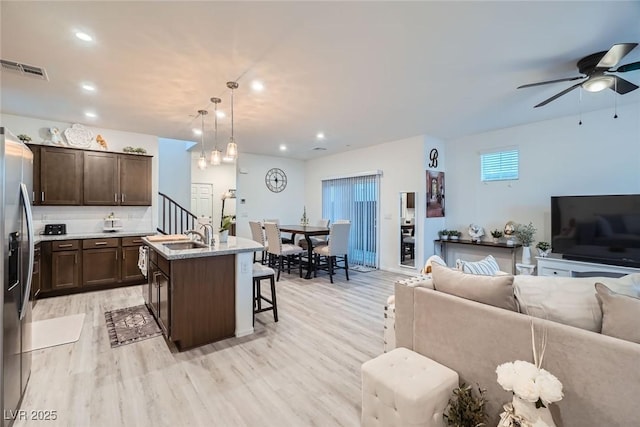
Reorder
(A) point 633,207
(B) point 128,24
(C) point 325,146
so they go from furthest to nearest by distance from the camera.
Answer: (C) point 325,146 → (A) point 633,207 → (B) point 128,24

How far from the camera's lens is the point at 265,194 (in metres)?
7.61

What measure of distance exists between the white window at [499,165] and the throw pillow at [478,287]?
4046 mm

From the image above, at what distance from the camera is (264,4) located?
1.96 metres

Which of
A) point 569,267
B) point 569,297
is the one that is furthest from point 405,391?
point 569,267

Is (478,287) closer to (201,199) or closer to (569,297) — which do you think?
(569,297)

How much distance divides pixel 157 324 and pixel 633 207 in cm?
595

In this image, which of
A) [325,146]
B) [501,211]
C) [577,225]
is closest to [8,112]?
[325,146]

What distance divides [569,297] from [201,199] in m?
8.78

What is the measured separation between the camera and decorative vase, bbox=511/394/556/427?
1.17 metres

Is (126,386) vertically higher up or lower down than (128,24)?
lower down

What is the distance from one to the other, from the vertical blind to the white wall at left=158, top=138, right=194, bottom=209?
4206 mm

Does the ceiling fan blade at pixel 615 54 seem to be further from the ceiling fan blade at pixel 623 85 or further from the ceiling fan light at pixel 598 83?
the ceiling fan blade at pixel 623 85

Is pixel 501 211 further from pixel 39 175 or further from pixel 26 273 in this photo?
pixel 39 175

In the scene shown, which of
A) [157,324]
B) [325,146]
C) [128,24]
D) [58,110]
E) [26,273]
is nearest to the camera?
[26,273]
